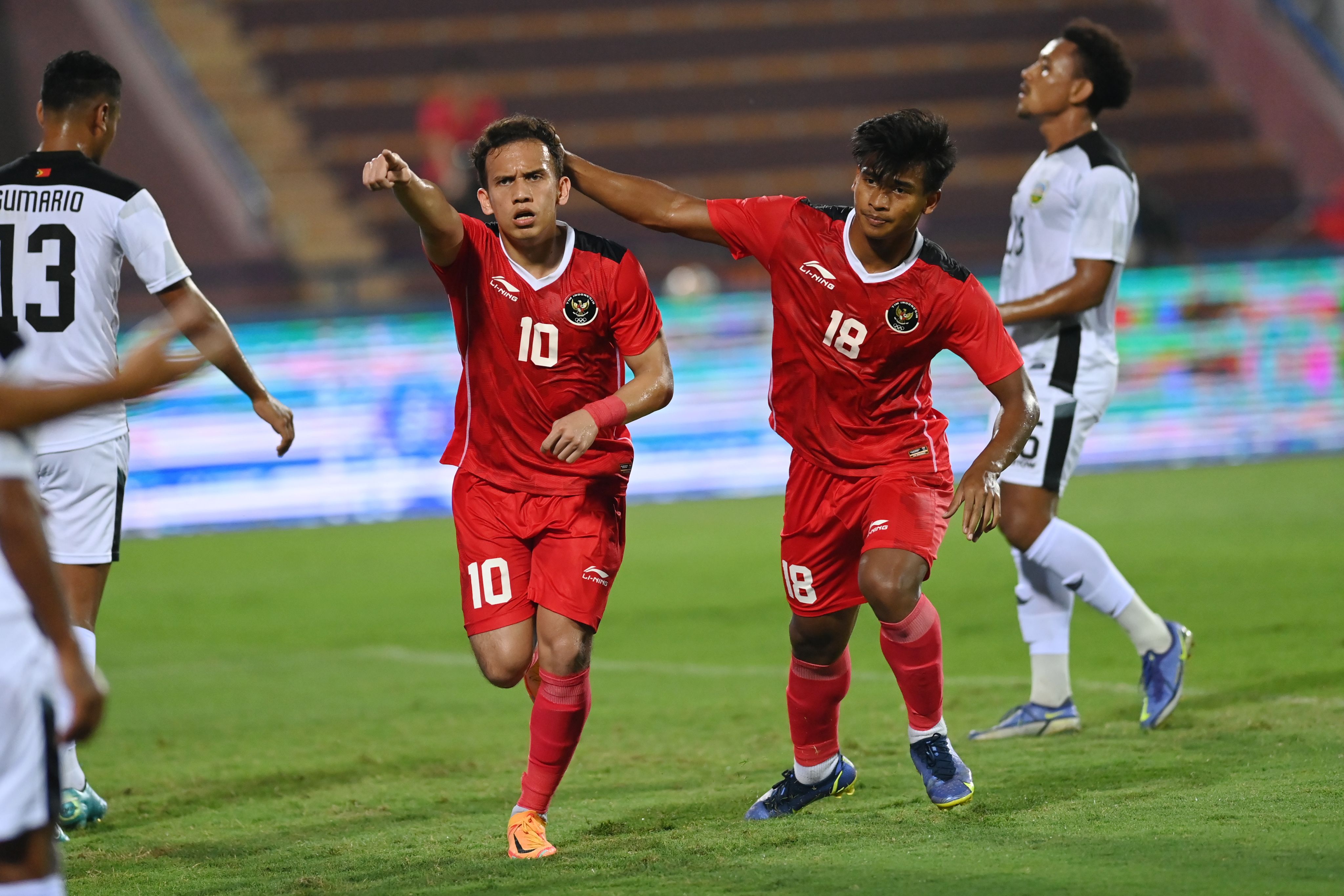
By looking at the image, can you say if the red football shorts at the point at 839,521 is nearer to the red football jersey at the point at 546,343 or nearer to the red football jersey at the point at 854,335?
the red football jersey at the point at 854,335

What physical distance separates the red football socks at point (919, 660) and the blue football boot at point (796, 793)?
Result: 1.09 ft

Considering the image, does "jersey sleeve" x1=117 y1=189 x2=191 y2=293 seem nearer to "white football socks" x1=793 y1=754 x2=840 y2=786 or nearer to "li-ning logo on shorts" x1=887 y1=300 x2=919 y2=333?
"li-ning logo on shorts" x1=887 y1=300 x2=919 y2=333

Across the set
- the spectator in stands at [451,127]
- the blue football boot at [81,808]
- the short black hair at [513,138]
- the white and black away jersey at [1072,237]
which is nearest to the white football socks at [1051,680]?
the white and black away jersey at [1072,237]

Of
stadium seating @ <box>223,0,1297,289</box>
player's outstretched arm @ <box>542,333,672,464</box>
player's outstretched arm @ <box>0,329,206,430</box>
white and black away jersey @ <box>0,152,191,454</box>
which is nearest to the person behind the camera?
player's outstretched arm @ <box>0,329,206,430</box>

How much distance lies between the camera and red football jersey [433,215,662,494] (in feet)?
15.3

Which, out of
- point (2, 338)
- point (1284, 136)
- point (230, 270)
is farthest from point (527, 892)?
point (1284, 136)

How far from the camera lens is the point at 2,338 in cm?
484

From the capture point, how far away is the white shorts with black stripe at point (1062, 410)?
603 centimetres

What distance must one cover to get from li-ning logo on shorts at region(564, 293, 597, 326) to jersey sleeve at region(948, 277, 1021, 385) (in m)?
1.01

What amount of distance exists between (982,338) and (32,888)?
114 inches

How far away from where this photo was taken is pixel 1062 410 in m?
6.09

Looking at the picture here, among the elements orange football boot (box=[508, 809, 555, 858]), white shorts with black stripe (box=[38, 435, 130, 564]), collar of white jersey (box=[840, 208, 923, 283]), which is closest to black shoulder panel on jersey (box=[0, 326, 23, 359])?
white shorts with black stripe (box=[38, 435, 130, 564])

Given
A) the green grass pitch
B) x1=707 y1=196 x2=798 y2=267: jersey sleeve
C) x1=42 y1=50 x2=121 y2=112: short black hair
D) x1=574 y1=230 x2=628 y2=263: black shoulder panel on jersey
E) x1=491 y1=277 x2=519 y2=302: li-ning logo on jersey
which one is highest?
x1=42 y1=50 x2=121 y2=112: short black hair

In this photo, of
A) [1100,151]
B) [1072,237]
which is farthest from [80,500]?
[1100,151]
